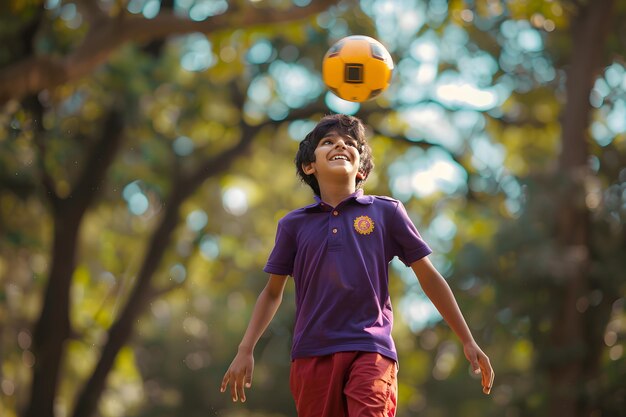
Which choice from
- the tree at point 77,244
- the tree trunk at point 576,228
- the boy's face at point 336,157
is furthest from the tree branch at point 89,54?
the boy's face at point 336,157

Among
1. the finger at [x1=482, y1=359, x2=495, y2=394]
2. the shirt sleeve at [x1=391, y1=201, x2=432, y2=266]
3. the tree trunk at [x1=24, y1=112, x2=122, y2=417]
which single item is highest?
the shirt sleeve at [x1=391, y1=201, x2=432, y2=266]

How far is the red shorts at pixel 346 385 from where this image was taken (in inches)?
161

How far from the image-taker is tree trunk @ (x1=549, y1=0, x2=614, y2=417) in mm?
14375

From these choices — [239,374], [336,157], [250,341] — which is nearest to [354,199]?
[336,157]

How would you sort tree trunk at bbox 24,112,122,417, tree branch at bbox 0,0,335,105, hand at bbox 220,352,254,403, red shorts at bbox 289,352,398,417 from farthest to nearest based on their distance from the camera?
tree trunk at bbox 24,112,122,417, tree branch at bbox 0,0,335,105, hand at bbox 220,352,254,403, red shorts at bbox 289,352,398,417

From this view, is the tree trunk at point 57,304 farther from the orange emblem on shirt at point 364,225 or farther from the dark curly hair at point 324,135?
the orange emblem on shirt at point 364,225

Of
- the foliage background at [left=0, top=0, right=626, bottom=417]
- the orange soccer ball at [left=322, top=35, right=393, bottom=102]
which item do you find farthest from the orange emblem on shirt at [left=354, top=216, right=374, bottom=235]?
the foliage background at [left=0, top=0, right=626, bottom=417]

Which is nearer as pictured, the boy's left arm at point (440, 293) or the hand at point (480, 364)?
the hand at point (480, 364)

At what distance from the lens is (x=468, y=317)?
17.5 meters

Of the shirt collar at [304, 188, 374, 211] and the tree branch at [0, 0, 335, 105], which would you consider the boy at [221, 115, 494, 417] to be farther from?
the tree branch at [0, 0, 335, 105]

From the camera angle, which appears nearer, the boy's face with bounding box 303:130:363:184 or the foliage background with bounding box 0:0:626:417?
the boy's face with bounding box 303:130:363:184

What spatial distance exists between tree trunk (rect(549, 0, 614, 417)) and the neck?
1016cm

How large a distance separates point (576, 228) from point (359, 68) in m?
10.0

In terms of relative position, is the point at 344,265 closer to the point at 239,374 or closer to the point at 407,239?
the point at 407,239
